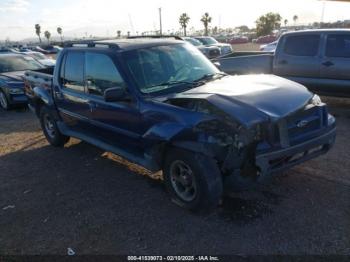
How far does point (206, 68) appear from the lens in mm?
5125

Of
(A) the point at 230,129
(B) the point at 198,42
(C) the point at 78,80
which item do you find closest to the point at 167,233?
(A) the point at 230,129

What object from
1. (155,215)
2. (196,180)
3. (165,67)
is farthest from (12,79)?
(196,180)

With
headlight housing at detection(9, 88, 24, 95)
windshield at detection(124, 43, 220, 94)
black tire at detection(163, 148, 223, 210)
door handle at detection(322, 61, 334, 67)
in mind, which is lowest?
headlight housing at detection(9, 88, 24, 95)

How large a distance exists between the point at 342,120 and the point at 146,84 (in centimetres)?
491

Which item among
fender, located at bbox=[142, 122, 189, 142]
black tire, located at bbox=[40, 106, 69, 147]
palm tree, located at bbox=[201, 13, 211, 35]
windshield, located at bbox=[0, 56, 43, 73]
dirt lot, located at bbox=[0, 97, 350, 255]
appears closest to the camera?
dirt lot, located at bbox=[0, 97, 350, 255]

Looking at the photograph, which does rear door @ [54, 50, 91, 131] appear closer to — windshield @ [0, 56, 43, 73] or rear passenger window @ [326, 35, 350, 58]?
rear passenger window @ [326, 35, 350, 58]

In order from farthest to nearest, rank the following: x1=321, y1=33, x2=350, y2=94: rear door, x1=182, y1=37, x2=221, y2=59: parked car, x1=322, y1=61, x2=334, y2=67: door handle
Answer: x1=182, y1=37, x2=221, y2=59: parked car < x1=322, y1=61, x2=334, y2=67: door handle < x1=321, y1=33, x2=350, y2=94: rear door

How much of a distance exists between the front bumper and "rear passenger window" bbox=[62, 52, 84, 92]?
3.19m

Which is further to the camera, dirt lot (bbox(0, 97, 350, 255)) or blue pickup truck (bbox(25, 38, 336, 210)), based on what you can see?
blue pickup truck (bbox(25, 38, 336, 210))

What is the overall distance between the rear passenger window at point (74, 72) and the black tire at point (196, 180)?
224cm

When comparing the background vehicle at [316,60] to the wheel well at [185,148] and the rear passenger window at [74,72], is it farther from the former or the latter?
the wheel well at [185,148]

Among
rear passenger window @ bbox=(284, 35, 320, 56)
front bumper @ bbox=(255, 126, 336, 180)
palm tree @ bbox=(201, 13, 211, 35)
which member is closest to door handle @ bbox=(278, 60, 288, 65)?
rear passenger window @ bbox=(284, 35, 320, 56)

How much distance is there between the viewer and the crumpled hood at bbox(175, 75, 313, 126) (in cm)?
354

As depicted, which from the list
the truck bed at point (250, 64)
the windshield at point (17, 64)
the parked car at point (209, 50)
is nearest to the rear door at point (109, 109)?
the parked car at point (209, 50)
